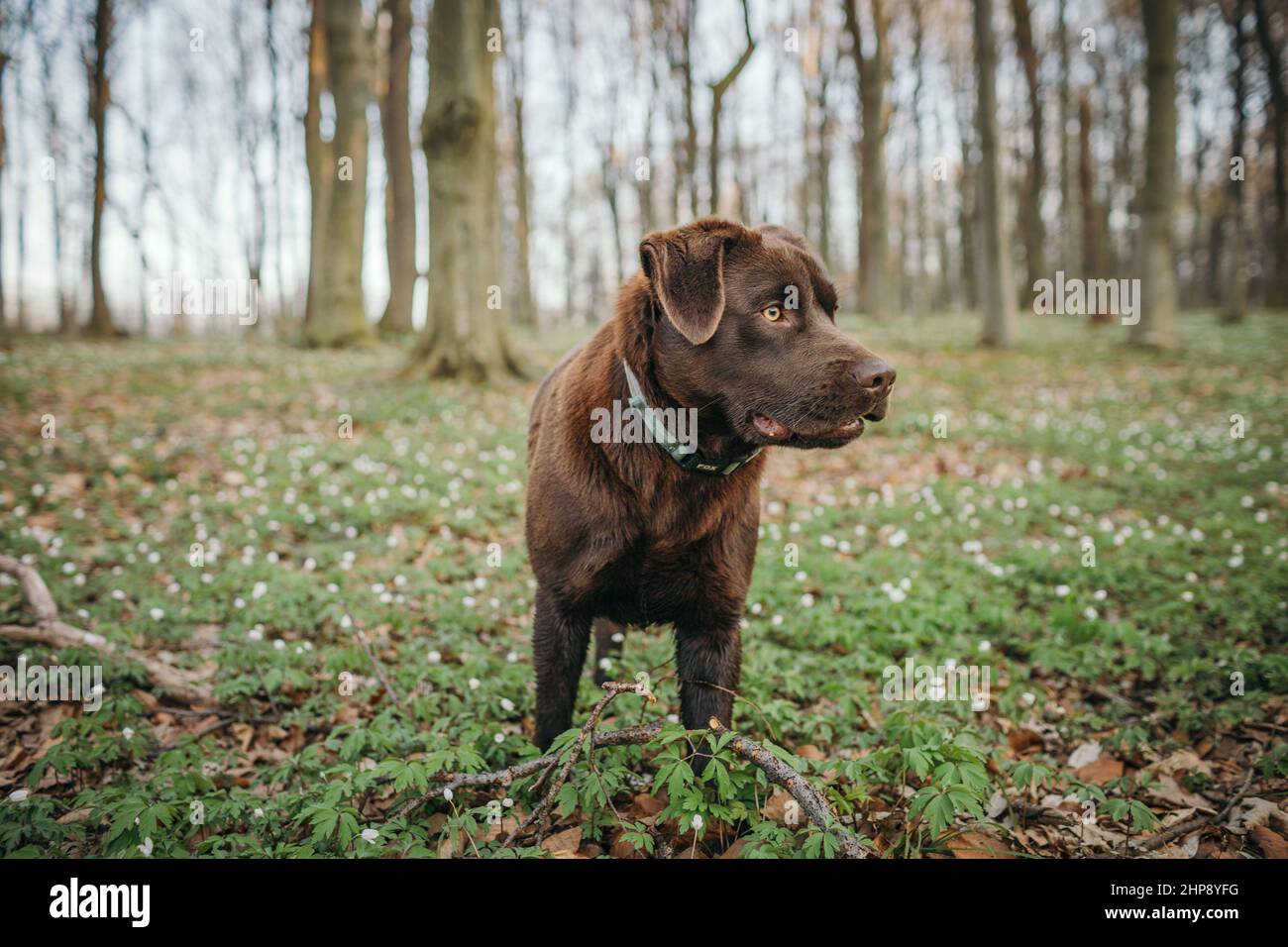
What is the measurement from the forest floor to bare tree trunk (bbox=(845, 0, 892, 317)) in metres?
12.8

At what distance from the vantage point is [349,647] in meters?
4.30

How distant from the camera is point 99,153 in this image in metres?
18.4

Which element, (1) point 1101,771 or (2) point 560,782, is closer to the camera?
(2) point 560,782


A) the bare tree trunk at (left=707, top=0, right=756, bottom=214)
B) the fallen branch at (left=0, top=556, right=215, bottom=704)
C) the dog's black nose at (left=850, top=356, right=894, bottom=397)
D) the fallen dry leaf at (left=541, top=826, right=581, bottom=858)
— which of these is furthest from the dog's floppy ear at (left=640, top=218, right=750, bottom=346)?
the bare tree trunk at (left=707, top=0, right=756, bottom=214)

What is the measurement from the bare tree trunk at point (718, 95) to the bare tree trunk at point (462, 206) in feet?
17.1

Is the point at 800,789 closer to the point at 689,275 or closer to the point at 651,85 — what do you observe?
the point at 689,275

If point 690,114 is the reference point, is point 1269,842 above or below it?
below

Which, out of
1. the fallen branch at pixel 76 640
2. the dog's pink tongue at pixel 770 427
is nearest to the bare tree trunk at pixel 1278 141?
the dog's pink tongue at pixel 770 427

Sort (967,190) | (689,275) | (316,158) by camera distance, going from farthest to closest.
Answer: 1. (967,190)
2. (316,158)
3. (689,275)

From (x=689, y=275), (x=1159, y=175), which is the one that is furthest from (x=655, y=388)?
(x=1159, y=175)

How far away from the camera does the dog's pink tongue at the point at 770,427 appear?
2.84 metres

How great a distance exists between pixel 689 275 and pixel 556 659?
1.64 meters

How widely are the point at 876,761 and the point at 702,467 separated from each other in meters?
1.35

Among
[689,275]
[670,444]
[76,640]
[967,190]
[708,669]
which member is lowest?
[76,640]
